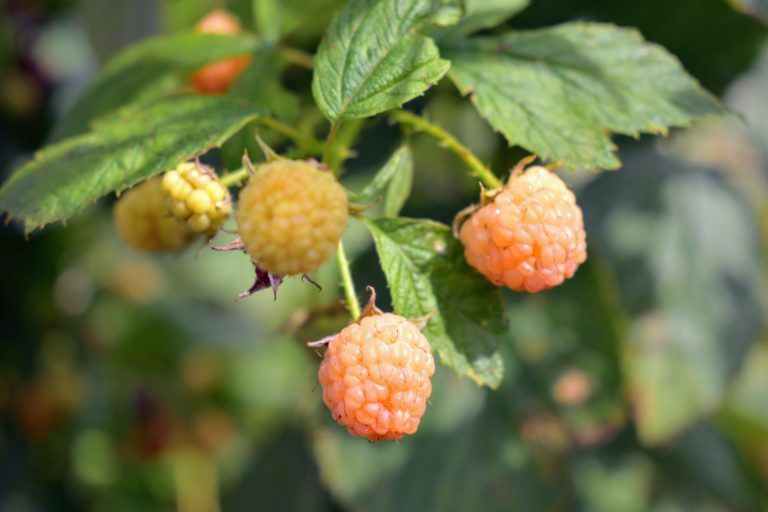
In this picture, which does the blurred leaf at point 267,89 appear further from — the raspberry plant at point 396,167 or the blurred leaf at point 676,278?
the blurred leaf at point 676,278

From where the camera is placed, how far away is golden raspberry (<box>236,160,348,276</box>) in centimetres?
79

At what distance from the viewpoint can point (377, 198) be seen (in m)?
0.96

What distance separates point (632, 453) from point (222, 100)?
4.38 ft

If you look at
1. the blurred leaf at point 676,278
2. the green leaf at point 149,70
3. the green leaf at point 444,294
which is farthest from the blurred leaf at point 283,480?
the green leaf at point 444,294

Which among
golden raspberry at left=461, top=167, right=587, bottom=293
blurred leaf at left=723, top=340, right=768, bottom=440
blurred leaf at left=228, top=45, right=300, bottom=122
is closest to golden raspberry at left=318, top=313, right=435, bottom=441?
golden raspberry at left=461, top=167, right=587, bottom=293

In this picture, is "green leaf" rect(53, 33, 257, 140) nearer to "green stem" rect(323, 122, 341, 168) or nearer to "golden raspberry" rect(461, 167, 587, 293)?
"green stem" rect(323, 122, 341, 168)

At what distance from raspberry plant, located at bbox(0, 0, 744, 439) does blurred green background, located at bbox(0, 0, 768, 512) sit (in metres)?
0.13

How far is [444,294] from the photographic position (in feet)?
3.14

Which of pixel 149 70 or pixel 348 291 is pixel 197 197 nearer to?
pixel 348 291

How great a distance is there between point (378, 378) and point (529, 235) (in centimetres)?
22

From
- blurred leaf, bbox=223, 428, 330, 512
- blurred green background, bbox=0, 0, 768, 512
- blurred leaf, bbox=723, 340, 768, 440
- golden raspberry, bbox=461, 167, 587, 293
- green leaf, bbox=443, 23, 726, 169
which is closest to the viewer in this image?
golden raspberry, bbox=461, 167, 587, 293

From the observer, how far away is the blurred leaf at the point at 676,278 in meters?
1.59

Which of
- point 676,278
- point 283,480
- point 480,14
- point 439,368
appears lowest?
point 283,480

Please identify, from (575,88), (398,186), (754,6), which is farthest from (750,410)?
(398,186)
